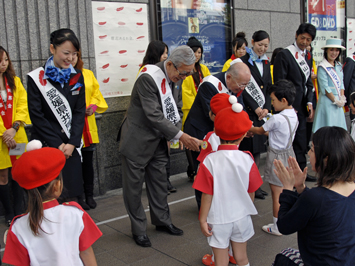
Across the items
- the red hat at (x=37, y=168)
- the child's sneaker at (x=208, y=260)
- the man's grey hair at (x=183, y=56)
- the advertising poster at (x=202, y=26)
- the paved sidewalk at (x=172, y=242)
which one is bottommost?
the paved sidewalk at (x=172, y=242)

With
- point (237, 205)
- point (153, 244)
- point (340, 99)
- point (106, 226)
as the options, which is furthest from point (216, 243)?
point (340, 99)

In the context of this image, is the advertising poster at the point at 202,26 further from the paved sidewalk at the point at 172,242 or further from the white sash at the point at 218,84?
the paved sidewalk at the point at 172,242

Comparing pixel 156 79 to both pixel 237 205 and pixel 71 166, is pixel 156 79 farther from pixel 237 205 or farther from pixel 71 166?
pixel 237 205

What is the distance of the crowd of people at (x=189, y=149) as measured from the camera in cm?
195

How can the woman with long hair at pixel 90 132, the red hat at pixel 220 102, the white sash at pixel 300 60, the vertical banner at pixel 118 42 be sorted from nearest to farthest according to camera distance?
the red hat at pixel 220 102, the woman with long hair at pixel 90 132, the vertical banner at pixel 118 42, the white sash at pixel 300 60

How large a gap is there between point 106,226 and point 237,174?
6.70 ft

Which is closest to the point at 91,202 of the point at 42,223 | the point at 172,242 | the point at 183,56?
the point at 172,242

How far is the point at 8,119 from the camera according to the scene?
4.14 m

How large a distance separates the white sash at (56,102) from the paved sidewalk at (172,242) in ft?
3.77

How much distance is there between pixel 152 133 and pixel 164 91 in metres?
0.41

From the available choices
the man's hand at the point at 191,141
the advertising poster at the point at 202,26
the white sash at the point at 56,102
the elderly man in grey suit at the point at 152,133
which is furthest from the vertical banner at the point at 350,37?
the white sash at the point at 56,102

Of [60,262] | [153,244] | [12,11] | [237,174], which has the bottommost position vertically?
[153,244]

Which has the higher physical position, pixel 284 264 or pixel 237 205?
pixel 237 205

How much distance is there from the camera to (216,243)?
104 inches
